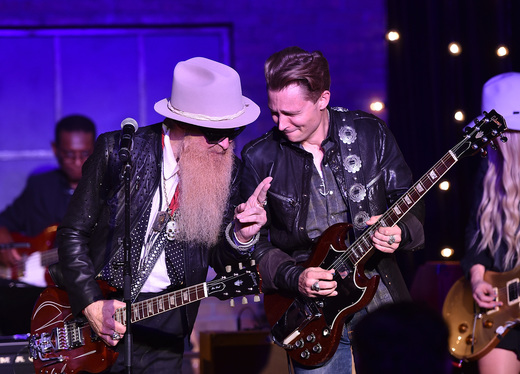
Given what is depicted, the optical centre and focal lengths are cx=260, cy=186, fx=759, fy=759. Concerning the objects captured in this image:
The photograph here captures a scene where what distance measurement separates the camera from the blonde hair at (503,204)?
16.6 ft

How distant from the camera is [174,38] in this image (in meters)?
7.65

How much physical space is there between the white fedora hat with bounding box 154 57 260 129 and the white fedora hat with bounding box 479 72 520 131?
1.93m

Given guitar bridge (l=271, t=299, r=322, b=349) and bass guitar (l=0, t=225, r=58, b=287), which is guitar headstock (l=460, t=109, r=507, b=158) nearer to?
guitar bridge (l=271, t=299, r=322, b=349)

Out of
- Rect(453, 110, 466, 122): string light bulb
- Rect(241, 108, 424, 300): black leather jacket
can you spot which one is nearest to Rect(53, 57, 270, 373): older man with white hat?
Rect(241, 108, 424, 300): black leather jacket

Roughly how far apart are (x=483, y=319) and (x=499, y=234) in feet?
1.93

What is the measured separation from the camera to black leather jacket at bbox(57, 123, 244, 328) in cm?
395

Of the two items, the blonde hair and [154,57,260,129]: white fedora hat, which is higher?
[154,57,260,129]: white fedora hat

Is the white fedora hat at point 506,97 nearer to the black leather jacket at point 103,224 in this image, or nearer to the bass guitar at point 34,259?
the black leather jacket at point 103,224

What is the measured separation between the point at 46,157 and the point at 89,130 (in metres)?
0.51

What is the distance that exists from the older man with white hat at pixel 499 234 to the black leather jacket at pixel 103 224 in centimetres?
200

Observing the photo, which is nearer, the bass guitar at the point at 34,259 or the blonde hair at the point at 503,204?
the blonde hair at the point at 503,204

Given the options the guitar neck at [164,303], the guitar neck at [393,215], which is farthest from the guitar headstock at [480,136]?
the guitar neck at [164,303]

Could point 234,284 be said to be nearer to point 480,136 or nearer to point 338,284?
point 338,284

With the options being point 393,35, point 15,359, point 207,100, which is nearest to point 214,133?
point 207,100
